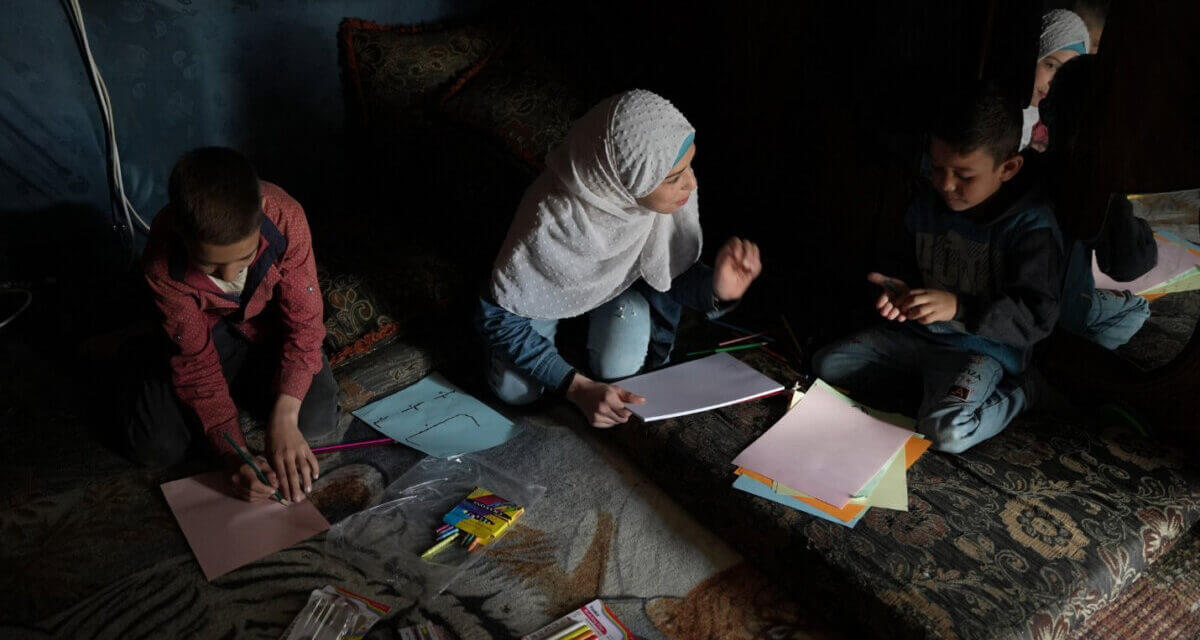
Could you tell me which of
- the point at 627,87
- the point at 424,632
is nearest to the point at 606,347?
the point at 424,632

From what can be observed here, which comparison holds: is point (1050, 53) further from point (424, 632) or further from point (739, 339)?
point (424, 632)

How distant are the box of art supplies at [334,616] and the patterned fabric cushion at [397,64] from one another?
131 centimetres

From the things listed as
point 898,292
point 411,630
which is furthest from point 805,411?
point 411,630

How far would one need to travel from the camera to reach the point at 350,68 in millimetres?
2312

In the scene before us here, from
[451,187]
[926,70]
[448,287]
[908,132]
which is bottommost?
[448,287]

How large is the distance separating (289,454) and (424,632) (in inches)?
17.4

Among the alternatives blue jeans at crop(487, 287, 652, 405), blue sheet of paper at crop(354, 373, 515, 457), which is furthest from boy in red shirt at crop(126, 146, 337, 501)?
blue jeans at crop(487, 287, 652, 405)

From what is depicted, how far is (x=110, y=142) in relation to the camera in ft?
6.71

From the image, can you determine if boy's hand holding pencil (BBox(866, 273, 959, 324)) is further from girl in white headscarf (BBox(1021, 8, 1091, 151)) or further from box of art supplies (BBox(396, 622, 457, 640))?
box of art supplies (BBox(396, 622, 457, 640))

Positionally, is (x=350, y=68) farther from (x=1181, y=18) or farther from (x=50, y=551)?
(x=1181, y=18)

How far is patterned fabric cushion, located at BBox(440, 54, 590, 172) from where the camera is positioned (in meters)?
2.09

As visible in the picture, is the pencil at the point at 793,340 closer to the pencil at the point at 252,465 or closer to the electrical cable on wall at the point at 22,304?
the pencil at the point at 252,465

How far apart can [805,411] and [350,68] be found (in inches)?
60.1

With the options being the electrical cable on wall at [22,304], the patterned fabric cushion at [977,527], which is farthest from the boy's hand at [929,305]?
the electrical cable on wall at [22,304]
